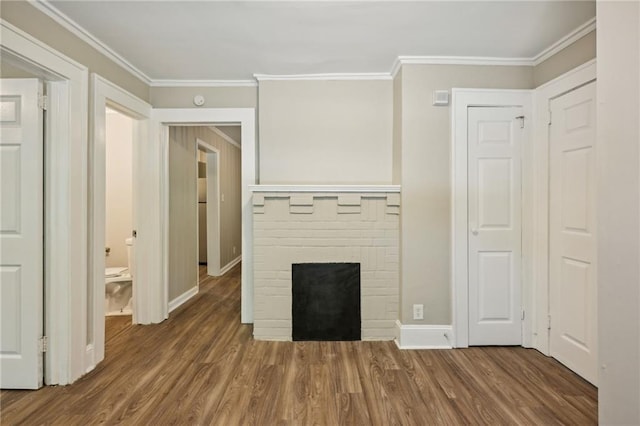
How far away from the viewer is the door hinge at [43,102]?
212 cm

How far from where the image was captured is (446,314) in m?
2.79

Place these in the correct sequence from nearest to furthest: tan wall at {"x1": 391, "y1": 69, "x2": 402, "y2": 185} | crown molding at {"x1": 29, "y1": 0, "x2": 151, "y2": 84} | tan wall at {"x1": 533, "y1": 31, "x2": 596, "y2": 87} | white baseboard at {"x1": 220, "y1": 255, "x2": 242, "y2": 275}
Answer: crown molding at {"x1": 29, "y1": 0, "x2": 151, "y2": 84}
tan wall at {"x1": 533, "y1": 31, "x2": 596, "y2": 87}
tan wall at {"x1": 391, "y1": 69, "x2": 402, "y2": 185}
white baseboard at {"x1": 220, "y1": 255, "x2": 242, "y2": 275}

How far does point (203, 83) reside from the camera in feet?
10.9

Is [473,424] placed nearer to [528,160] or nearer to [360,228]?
[360,228]

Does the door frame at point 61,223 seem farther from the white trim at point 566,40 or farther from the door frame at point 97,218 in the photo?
the white trim at point 566,40

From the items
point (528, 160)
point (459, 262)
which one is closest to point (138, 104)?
point (459, 262)

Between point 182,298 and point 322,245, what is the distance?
2.11 m

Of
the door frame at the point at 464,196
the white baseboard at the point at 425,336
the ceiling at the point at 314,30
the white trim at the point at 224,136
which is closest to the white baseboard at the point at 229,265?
the white trim at the point at 224,136

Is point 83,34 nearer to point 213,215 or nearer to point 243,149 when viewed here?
point 243,149

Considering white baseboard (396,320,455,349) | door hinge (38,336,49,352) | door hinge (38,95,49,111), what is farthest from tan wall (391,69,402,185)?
door hinge (38,336,49,352)

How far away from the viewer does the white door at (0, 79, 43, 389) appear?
2.10 m

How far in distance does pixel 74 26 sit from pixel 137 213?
167 cm

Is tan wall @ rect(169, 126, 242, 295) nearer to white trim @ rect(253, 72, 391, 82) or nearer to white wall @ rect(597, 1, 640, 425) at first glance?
white trim @ rect(253, 72, 391, 82)

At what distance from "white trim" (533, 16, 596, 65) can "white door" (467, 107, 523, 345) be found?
1.41ft
